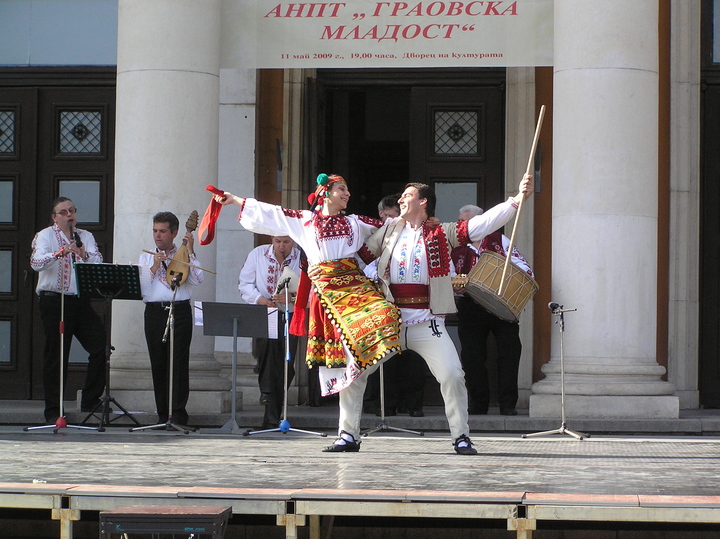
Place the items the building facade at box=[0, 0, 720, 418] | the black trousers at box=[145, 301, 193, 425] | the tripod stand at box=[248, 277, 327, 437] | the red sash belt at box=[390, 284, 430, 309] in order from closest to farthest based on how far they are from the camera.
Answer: the red sash belt at box=[390, 284, 430, 309] < the tripod stand at box=[248, 277, 327, 437] < the black trousers at box=[145, 301, 193, 425] < the building facade at box=[0, 0, 720, 418]

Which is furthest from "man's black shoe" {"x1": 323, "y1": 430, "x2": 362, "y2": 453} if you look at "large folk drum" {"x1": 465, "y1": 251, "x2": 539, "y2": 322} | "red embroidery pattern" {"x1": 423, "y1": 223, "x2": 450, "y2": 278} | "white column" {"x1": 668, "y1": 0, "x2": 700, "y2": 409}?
"white column" {"x1": 668, "y1": 0, "x2": 700, "y2": 409}

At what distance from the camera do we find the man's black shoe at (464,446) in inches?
348

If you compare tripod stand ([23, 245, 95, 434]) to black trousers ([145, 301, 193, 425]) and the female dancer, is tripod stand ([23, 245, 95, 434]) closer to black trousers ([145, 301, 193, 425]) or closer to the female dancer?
black trousers ([145, 301, 193, 425])

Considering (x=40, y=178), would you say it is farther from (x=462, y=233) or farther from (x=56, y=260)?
(x=462, y=233)

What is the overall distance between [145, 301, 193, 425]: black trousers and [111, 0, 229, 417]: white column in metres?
0.47

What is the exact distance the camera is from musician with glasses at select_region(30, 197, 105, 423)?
11180 mm

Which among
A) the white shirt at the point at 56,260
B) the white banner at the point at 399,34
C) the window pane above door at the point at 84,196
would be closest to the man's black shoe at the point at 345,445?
the white shirt at the point at 56,260

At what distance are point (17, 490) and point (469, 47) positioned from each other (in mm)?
6449

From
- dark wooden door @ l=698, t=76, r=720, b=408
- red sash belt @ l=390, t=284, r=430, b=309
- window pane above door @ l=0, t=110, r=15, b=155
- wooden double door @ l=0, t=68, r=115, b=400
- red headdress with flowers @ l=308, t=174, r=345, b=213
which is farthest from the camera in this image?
Result: window pane above door @ l=0, t=110, r=15, b=155

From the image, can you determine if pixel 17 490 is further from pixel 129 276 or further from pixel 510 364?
pixel 510 364

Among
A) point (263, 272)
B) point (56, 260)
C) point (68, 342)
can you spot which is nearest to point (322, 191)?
point (263, 272)

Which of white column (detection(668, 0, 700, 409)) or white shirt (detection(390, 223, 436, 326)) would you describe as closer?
white shirt (detection(390, 223, 436, 326))

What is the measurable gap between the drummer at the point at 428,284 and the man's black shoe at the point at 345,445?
17cm

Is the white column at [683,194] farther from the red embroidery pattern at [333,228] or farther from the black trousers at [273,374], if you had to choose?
the red embroidery pattern at [333,228]
